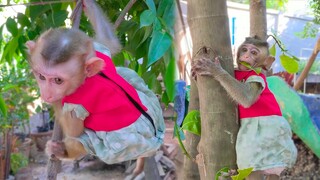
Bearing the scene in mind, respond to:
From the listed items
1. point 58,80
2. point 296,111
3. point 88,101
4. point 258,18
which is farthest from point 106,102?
point 296,111

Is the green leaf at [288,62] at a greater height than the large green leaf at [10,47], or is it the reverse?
the large green leaf at [10,47]

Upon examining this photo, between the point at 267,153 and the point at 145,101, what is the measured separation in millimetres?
542

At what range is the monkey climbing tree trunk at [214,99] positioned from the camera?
1.34m

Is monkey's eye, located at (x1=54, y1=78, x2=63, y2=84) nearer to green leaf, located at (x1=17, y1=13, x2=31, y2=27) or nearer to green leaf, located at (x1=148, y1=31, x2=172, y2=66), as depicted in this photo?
green leaf, located at (x1=148, y1=31, x2=172, y2=66)

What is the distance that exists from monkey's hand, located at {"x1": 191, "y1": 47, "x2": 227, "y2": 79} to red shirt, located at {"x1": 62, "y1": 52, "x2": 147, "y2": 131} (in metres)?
0.24

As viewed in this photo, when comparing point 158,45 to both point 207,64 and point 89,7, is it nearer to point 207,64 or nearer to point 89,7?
point 207,64

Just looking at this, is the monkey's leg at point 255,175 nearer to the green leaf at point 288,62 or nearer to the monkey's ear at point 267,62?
the monkey's ear at point 267,62

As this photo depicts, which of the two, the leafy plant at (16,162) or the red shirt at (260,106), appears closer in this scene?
the red shirt at (260,106)

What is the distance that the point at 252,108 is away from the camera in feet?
5.32

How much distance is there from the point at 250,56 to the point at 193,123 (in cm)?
48

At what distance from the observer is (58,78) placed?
1.17 meters

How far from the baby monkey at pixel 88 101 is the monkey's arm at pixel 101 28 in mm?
189

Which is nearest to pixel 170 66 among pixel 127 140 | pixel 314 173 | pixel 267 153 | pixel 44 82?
pixel 127 140

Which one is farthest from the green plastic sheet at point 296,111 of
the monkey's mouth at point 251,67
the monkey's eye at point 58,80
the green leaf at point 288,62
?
the monkey's eye at point 58,80
